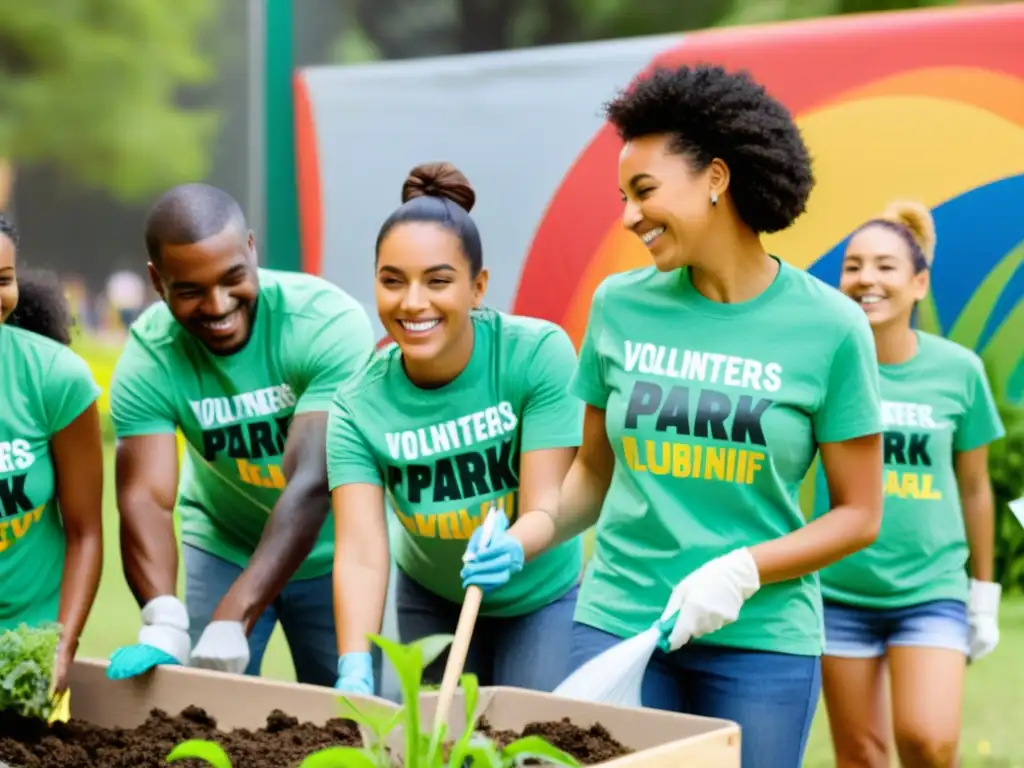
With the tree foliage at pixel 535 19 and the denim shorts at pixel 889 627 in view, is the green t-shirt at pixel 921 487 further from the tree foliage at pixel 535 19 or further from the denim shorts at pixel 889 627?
the tree foliage at pixel 535 19

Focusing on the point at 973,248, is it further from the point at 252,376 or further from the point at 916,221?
the point at 252,376

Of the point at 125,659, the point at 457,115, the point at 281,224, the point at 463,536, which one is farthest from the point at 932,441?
the point at 281,224

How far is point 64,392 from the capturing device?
9.35 feet

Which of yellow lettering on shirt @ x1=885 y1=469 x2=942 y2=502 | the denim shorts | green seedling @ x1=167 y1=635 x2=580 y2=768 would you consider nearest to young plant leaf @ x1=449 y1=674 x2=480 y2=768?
green seedling @ x1=167 y1=635 x2=580 y2=768

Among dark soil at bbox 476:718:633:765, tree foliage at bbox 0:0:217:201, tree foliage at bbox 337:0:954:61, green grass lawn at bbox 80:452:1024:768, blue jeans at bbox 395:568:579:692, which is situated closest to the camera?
dark soil at bbox 476:718:633:765

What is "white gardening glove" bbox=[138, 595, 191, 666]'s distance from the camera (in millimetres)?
2834

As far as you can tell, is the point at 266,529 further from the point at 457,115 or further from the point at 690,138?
the point at 457,115

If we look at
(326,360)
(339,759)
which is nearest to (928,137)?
(326,360)

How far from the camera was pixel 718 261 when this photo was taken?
8.00 feet

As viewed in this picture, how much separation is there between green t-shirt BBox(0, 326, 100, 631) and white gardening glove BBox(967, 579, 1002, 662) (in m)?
2.21

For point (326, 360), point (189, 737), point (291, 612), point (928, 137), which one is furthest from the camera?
point (928, 137)

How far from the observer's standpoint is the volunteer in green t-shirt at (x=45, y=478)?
9.29 feet

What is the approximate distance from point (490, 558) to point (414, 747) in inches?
18.7

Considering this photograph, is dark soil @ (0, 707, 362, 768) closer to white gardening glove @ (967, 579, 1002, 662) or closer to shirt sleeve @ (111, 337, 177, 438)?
shirt sleeve @ (111, 337, 177, 438)
